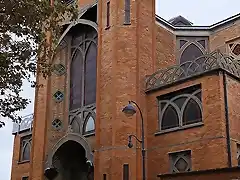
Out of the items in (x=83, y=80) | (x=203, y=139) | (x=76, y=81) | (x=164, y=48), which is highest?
(x=164, y=48)

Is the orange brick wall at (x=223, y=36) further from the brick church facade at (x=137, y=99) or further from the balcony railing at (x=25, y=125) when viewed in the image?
the balcony railing at (x=25, y=125)

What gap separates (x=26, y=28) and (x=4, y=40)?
0.74 m

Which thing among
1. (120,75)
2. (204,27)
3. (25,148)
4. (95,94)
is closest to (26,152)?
(25,148)

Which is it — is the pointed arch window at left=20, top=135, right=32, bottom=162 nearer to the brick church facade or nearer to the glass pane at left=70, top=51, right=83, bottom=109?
the brick church facade

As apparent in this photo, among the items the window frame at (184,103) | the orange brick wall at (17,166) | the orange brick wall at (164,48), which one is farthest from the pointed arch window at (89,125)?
the orange brick wall at (17,166)

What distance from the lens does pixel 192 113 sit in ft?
59.6

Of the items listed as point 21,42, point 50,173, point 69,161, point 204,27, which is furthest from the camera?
point 204,27

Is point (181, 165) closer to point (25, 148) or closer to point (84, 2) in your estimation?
point (84, 2)

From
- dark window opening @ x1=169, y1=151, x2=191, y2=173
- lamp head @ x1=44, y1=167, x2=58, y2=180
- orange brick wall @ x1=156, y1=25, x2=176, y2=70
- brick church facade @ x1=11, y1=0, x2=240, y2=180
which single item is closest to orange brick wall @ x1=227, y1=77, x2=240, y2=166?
brick church facade @ x1=11, y1=0, x2=240, y2=180

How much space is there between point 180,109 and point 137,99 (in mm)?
2065

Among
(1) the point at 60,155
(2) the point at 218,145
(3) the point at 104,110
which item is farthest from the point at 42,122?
(2) the point at 218,145

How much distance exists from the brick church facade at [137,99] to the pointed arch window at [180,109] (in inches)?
1.7

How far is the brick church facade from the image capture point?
1727 cm

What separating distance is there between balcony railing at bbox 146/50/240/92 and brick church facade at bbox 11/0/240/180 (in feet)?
0.15
